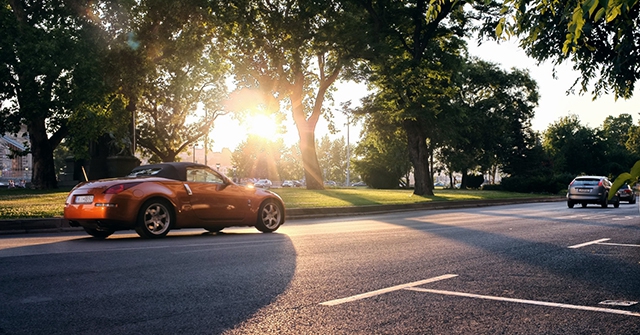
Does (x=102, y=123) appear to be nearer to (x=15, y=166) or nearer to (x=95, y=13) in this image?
(x=95, y=13)

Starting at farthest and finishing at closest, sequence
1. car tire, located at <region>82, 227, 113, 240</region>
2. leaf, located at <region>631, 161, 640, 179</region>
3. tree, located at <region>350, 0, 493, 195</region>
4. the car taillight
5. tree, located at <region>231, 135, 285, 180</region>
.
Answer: tree, located at <region>231, 135, 285, 180</region>, tree, located at <region>350, 0, 493, 195</region>, car tire, located at <region>82, 227, 113, 240</region>, the car taillight, leaf, located at <region>631, 161, 640, 179</region>

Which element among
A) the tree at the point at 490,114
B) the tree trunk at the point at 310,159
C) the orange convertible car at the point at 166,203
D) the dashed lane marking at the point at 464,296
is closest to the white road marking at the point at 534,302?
the dashed lane marking at the point at 464,296

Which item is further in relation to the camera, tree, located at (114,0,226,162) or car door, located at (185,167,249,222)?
tree, located at (114,0,226,162)

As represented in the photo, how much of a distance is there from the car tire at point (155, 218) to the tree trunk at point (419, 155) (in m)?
26.8

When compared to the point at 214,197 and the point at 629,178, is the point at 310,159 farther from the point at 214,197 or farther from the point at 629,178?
the point at 629,178

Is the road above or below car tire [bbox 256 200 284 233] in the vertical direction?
below

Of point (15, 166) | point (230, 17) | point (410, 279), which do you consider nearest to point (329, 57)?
point (230, 17)

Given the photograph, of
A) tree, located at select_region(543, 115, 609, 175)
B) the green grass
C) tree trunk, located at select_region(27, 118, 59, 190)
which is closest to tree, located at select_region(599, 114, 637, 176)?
tree, located at select_region(543, 115, 609, 175)

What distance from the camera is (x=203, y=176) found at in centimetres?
1253

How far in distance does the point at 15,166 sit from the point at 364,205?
12181 centimetres

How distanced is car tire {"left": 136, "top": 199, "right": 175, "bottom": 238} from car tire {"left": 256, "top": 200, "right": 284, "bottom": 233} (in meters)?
2.18

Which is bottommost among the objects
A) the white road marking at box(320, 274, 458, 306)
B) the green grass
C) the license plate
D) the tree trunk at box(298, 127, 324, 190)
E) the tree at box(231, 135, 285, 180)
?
the white road marking at box(320, 274, 458, 306)

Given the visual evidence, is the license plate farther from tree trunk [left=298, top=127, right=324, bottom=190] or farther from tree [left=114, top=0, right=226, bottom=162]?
tree trunk [left=298, top=127, right=324, bottom=190]

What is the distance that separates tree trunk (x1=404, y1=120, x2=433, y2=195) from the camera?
1458 inches
